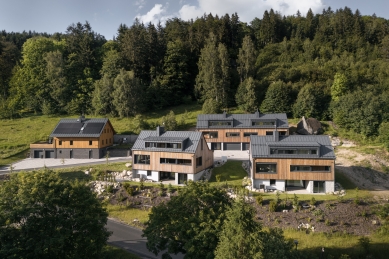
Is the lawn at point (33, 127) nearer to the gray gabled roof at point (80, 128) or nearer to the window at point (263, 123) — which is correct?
the gray gabled roof at point (80, 128)

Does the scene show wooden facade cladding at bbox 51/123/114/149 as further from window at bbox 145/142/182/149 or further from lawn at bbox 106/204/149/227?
lawn at bbox 106/204/149/227

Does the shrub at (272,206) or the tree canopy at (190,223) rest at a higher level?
the tree canopy at (190,223)

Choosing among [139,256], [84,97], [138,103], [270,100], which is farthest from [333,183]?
[84,97]

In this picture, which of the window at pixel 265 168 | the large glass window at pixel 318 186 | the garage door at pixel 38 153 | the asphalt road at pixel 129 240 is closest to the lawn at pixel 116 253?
the asphalt road at pixel 129 240

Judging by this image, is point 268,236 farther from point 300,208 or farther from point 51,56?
point 51,56

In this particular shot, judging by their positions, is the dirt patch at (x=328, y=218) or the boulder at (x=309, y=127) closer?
the dirt patch at (x=328, y=218)

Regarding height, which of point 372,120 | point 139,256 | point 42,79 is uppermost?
point 42,79
